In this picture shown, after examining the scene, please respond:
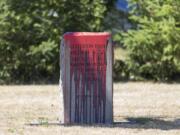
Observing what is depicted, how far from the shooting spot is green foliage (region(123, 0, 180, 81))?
15.0m

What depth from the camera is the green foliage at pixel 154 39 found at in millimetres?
15031

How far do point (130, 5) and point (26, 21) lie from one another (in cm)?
268

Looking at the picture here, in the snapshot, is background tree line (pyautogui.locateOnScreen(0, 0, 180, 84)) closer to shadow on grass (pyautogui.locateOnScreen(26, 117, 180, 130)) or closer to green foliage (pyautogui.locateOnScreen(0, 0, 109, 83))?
green foliage (pyautogui.locateOnScreen(0, 0, 109, 83))

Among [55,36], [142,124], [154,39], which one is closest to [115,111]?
[142,124]

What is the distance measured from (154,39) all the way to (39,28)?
9.59 feet

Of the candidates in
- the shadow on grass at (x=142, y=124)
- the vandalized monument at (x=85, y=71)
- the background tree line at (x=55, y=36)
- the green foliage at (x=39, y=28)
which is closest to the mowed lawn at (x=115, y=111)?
the shadow on grass at (x=142, y=124)

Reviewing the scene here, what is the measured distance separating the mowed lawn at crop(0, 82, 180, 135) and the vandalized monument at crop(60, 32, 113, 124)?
42 centimetres

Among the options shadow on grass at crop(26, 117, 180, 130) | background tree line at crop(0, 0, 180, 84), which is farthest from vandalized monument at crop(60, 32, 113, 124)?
background tree line at crop(0, 0, 180, 84)

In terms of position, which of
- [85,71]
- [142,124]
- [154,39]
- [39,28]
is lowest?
[142,124]

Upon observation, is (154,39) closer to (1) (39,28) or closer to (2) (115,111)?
(1) (39,28)

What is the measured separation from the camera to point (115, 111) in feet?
38.1

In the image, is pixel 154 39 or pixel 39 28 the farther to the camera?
pixel 39 28

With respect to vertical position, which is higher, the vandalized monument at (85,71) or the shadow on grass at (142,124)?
the vandalized monument at (85,71)

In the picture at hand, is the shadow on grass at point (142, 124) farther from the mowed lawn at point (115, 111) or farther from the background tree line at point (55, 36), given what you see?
the background tree line at point (55, 36)
